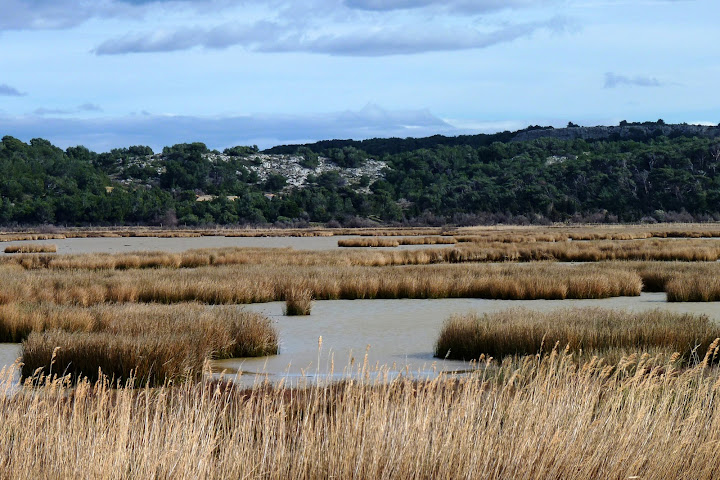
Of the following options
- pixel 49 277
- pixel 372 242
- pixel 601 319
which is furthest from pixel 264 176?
pixel 601 319

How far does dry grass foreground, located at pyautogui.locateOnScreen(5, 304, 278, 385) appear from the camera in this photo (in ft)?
30.6

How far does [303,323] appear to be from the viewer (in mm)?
15344

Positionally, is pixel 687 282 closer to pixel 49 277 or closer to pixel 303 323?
pixel 303 323

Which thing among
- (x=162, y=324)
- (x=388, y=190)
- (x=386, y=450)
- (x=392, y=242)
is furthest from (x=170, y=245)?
(x=388, y=190)

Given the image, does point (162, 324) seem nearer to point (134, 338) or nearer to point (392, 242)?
point (134, 338)

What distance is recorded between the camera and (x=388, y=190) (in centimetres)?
13412

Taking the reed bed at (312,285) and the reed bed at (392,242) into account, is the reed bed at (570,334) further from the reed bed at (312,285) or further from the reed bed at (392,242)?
the reed bed at (392,242)

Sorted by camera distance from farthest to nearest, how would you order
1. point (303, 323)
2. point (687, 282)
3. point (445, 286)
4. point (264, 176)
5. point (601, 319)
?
1. point (264, 176)
2. point (445, 286)
3. point (687, 282)
4. point (303, 323)
5. point (601, 319)

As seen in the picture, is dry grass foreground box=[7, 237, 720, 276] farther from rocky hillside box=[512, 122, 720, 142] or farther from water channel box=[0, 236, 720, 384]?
rocky hillside box=[512, 122, 720, 142]

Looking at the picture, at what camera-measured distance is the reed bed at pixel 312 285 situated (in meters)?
18.6

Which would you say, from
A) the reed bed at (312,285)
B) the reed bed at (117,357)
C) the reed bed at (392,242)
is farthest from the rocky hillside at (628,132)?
the reed bed at (117,357)

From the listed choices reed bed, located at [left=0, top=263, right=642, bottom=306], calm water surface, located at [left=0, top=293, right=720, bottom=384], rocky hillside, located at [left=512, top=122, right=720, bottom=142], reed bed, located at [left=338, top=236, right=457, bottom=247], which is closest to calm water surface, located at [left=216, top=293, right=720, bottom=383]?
calm water surface, located at [left=0, top=293, right=720, bottom=384]

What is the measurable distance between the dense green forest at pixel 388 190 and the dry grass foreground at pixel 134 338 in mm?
79534

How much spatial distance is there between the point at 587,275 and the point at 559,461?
54.4 feet
